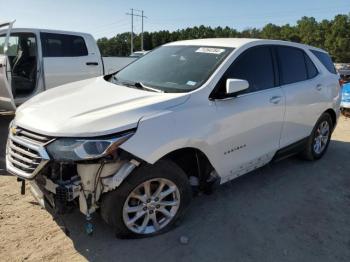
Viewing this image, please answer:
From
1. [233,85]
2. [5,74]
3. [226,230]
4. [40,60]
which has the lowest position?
[226,230]

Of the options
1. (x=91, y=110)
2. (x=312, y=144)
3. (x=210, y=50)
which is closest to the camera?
(x=91, y=110)

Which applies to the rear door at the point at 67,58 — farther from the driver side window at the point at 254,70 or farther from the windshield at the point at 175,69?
the driver side window at the point at 254,70

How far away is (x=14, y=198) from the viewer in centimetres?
429

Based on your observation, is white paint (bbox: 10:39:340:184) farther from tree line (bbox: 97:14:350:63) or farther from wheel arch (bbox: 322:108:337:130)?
tree line (bbox: 97:14:350:63)

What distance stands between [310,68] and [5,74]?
4.84m

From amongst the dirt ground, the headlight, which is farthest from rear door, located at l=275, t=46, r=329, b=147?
the headlight

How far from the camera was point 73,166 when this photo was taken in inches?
124

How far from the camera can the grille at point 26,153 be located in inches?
119

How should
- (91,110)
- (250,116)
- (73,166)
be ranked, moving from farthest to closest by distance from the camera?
1. (250,116)
2. (91,110)
3. (73,166)

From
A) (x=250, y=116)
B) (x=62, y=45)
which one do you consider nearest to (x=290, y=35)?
(x=62, y=45)

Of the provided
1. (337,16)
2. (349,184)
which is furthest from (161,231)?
(337,16)

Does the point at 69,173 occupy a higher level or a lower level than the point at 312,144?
higher

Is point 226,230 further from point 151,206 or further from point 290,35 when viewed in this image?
point 290,35

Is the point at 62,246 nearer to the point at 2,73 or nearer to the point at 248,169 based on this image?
the point at 248,169
